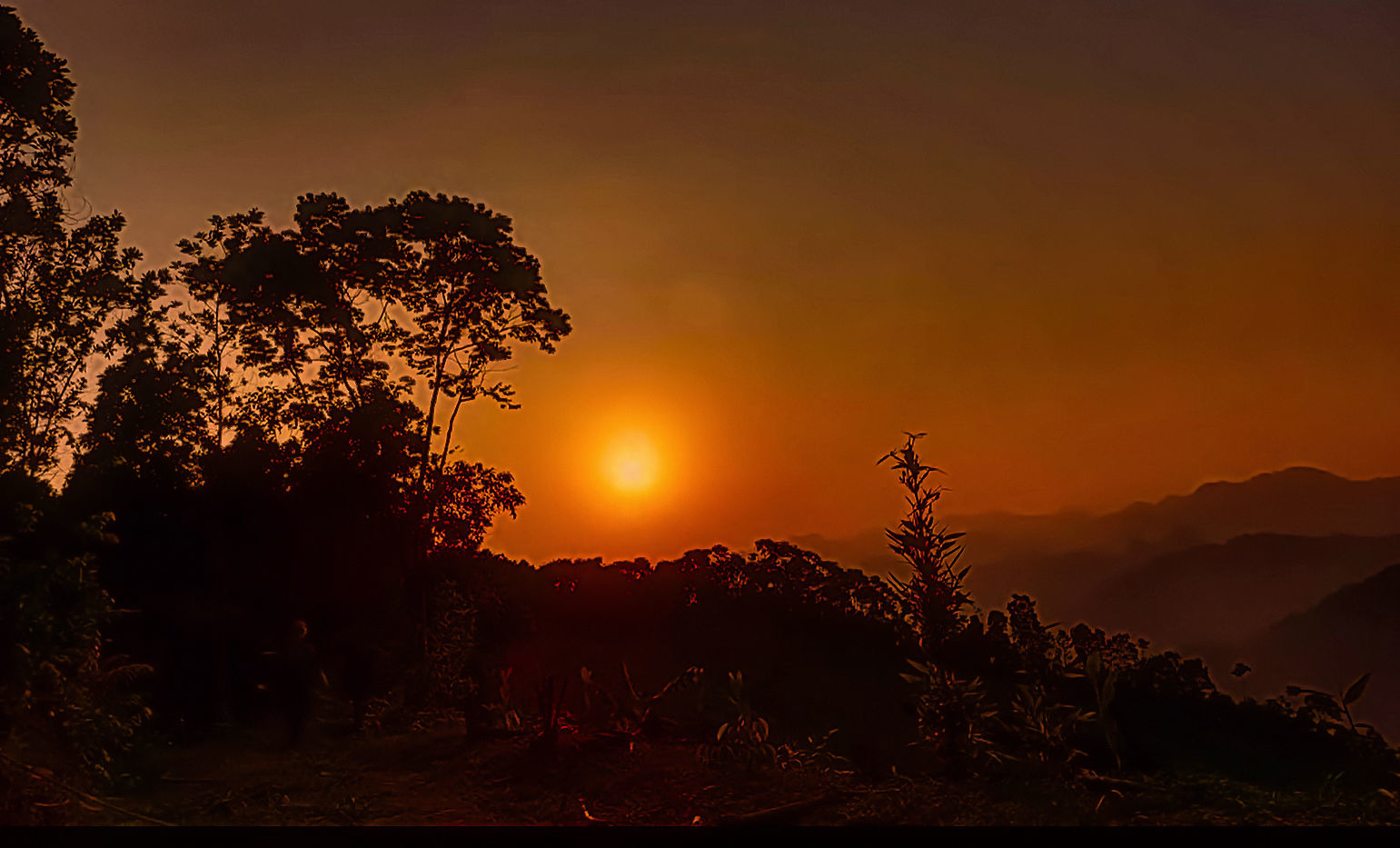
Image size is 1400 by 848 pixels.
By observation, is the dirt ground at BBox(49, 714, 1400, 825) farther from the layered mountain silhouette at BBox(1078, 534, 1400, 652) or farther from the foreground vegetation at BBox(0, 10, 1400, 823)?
the layered mountain silhouette at BBox(1078, 534, 1400, 652)

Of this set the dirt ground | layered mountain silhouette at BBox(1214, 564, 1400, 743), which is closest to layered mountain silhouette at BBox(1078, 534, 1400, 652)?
layered mountain silhouette at BBox(1214, 564, 1400, 743)

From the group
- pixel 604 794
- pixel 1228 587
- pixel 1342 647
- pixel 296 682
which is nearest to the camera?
pixel 604 794

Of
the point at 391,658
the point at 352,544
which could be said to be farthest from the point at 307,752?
the point at 352,544

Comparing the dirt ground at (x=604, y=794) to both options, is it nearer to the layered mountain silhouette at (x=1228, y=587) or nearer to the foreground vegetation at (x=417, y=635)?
the foreground vegetation at (x=417, y=635)

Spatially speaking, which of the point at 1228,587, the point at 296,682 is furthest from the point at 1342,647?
the point at 296,682

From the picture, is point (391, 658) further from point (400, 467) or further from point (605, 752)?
point (605, 752)

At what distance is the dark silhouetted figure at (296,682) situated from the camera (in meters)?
15.8

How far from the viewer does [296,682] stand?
15.9 m

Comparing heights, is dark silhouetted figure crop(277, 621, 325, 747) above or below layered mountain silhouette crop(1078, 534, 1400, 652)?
below

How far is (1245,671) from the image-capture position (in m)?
13.8

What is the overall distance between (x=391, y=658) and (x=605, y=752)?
25.2 ft

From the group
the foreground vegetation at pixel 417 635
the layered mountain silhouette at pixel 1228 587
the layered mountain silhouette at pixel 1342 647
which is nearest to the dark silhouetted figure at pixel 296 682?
the foreground vegetation at pixel 417 635

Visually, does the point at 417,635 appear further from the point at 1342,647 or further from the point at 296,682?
the point at 1342,647

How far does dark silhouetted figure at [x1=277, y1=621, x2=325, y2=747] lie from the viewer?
15797 millimetres
